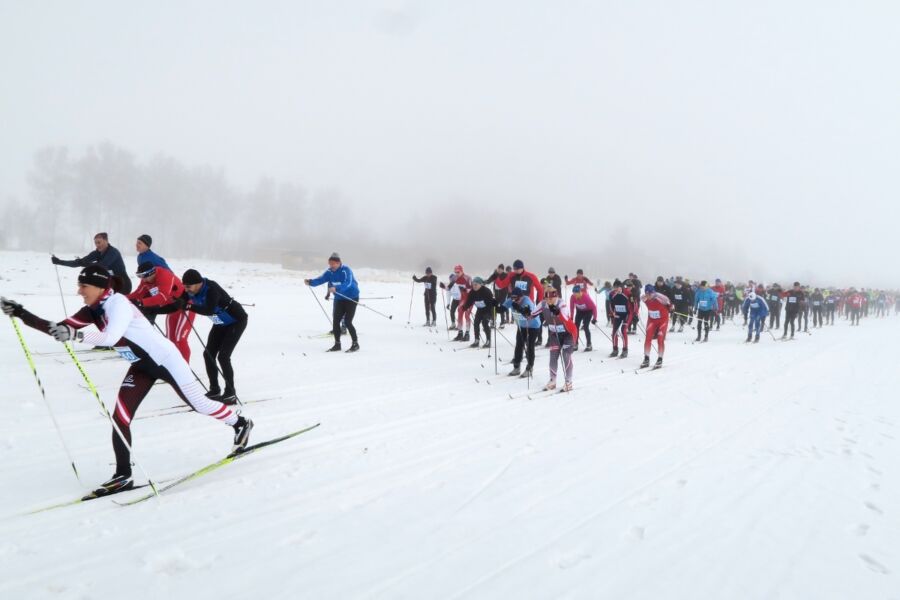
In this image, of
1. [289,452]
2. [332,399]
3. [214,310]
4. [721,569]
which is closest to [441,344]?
[332,399]

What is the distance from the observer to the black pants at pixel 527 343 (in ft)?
28.2

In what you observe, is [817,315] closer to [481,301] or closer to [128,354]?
[481,301]

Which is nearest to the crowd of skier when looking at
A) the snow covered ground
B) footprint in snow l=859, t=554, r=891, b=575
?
the snow covered ground

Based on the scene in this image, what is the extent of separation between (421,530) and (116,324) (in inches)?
114

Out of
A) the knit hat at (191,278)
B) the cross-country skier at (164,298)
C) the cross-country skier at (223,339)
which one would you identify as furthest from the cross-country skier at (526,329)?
the cross-country skier at (164,298)

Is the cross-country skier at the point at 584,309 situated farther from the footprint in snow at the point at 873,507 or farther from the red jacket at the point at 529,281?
the footprint in snow at the point at 873,507

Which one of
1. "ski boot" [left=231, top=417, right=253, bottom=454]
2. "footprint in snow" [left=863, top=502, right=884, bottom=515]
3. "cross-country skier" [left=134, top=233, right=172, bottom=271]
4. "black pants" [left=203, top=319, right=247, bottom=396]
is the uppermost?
"cross-country skier" [left=134, top=233, right=172, bottom=271]

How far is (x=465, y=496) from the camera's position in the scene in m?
3.88

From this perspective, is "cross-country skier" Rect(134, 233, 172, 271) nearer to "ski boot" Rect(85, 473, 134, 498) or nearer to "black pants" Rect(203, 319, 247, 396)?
"black pants" Rect(203, 319, 247, 396)

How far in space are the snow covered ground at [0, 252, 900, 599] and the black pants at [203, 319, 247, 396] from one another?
0.60m

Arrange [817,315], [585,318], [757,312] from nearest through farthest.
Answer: [585,318]
[757,312]
[817,315]

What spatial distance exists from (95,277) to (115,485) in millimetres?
1715

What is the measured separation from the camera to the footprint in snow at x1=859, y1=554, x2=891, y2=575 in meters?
2.92

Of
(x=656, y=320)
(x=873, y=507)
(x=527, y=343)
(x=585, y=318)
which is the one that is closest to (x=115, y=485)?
(x=873, y=507)
